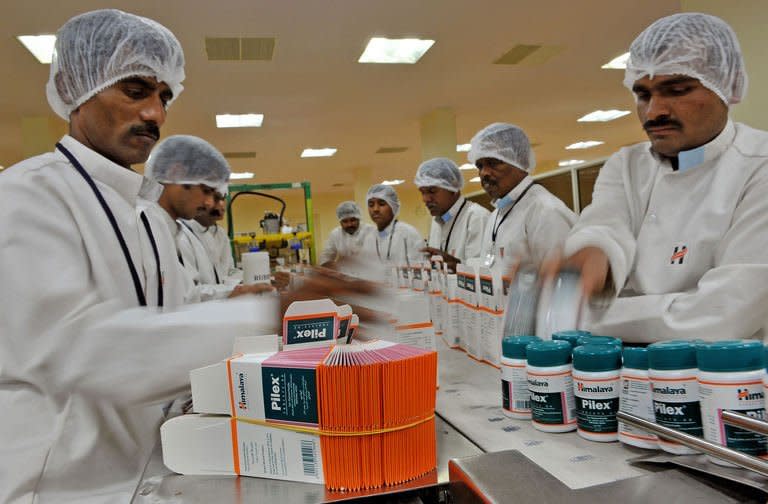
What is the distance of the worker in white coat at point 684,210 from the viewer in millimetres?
1310

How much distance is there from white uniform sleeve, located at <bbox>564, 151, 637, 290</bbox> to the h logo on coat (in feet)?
0.36

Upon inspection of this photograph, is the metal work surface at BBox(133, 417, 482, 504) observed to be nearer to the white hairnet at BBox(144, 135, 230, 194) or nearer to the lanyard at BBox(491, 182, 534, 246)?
the lanyard at BBox(491, 182, 534, 246)

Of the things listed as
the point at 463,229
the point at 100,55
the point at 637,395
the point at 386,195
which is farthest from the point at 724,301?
the point at 386,195

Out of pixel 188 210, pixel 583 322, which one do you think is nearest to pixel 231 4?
pixel 188 210

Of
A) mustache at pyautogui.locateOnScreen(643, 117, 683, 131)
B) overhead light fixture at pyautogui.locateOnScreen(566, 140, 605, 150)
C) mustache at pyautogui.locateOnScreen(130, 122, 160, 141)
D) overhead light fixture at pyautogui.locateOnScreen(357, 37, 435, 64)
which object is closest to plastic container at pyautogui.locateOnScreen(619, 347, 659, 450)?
mustache at pyautogui.locateOnScreen(643, 117, 683, 131)

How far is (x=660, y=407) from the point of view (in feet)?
2.55

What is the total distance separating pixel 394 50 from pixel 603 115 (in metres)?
5.13

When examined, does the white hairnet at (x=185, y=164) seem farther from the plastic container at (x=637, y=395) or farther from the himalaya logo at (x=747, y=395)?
the himalaya logo at (x=747, y=395)

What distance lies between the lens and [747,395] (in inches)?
27.4

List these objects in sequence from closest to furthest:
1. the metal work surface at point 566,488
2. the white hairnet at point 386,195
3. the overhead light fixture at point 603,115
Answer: the metal work surface at point 566,488 → the white hairnet at point 386,195 → the overhead light fixture at point 603,115

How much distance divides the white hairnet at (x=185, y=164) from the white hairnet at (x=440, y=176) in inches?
70.4

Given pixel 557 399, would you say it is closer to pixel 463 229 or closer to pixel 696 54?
pixel 696 54

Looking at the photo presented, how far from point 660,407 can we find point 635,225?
3.42ft

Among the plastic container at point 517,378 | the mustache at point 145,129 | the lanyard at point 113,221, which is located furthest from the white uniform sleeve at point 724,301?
the mustache at point 145,129
